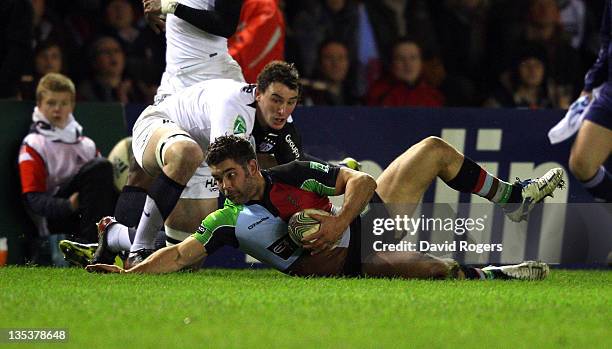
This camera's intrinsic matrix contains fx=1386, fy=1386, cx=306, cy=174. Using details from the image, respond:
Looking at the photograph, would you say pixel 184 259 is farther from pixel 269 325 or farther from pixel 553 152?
pixel 553 152

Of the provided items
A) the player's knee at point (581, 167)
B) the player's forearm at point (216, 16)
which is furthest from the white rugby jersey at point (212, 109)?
the player's knee at point (581, 167)

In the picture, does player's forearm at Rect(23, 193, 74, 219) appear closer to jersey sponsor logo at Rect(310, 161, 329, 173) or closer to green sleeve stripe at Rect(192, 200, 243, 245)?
green sleeve stripe at Rect(192, 200, 243, 245)

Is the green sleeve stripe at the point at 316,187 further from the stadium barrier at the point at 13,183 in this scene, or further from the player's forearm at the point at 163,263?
the stadium barrier at the point at 13,183

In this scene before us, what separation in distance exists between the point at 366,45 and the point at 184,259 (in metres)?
5.80

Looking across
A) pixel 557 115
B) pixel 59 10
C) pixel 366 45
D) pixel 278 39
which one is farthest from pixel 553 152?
pixel 59 10

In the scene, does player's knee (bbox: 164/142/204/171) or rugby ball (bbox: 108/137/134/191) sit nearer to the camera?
player's knee (bbox: 164/142/204/171)

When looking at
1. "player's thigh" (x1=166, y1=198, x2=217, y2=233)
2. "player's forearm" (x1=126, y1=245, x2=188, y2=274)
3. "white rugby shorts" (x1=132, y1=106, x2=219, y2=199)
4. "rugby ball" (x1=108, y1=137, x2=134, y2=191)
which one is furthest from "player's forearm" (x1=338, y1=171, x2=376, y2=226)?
"rugby ball" (x1=108, y1=137, x2=134, y2=191)

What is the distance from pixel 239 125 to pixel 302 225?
110 cm

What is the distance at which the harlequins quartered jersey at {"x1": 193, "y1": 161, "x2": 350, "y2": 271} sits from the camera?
7766 mm

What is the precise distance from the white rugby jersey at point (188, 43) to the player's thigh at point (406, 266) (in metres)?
2.17

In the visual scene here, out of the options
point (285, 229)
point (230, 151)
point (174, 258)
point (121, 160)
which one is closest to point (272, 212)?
point (285, 229)

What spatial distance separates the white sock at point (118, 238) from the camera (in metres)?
9.01

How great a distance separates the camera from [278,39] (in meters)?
10.7

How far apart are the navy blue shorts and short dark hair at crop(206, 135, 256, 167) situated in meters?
3.51
